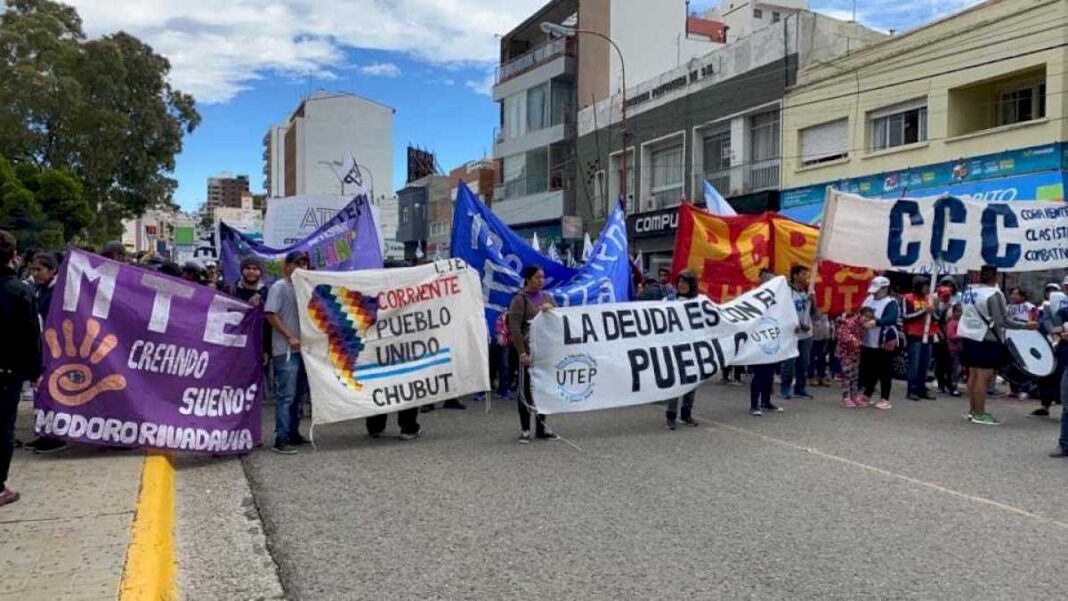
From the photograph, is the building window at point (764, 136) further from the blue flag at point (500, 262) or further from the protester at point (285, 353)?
the protester at point (285, 353)

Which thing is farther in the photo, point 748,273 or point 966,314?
point 748,273

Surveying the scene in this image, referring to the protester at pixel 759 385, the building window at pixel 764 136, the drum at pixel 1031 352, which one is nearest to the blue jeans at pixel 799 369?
the protester at pixel 759 385

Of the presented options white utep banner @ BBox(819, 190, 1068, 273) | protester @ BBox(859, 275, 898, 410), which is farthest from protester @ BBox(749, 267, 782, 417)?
white utep banner @ BBox(819, 190, 1068, 273)

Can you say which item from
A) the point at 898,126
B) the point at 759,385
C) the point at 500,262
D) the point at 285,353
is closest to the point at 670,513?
the point at 285,353

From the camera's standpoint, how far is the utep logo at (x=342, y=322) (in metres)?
7.89

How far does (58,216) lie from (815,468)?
2307cm

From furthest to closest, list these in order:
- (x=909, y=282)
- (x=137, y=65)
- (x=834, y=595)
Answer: (x=137, y=65) → (x=909, y=282) → (x=834, y=595)

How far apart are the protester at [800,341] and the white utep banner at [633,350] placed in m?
1.71

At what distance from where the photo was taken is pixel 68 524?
5.10 meters

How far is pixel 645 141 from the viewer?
3212cm

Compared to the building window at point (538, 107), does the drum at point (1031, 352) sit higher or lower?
lower

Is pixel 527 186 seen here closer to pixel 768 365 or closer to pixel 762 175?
pixel 762 175

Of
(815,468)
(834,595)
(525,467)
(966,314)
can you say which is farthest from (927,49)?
(834,595)

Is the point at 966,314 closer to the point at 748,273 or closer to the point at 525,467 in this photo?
the point at 748,273
